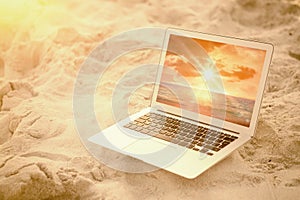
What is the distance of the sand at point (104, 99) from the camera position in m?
1.00

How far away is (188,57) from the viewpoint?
1.23 meters

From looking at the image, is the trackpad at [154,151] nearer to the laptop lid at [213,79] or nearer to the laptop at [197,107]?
the laptop at [197,107]

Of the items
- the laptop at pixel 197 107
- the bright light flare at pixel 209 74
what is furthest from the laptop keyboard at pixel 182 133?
the bright light flare at pixel 209 74

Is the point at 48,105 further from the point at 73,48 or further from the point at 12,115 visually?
the point at 73,48

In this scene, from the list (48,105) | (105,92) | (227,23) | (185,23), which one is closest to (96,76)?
(105,92)

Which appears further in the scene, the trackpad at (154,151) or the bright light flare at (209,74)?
the bright light flare at (209,74)

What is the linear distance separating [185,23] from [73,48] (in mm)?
516

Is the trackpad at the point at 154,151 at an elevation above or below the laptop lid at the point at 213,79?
below

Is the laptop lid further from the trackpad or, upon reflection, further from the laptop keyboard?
the trackpad

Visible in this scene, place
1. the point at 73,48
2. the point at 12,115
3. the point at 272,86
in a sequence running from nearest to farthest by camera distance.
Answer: the point at 12,115
the point at 272,86
the point at 73,48

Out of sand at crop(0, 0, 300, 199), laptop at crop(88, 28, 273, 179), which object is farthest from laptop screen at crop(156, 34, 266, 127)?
sand at crop(0, 0, 300, 199)

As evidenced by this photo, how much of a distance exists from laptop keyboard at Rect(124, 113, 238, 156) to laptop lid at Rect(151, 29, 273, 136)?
0.03 meters

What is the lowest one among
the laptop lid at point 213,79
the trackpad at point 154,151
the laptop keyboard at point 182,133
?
the trackpad at point 154,151

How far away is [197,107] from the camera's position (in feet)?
3.91
